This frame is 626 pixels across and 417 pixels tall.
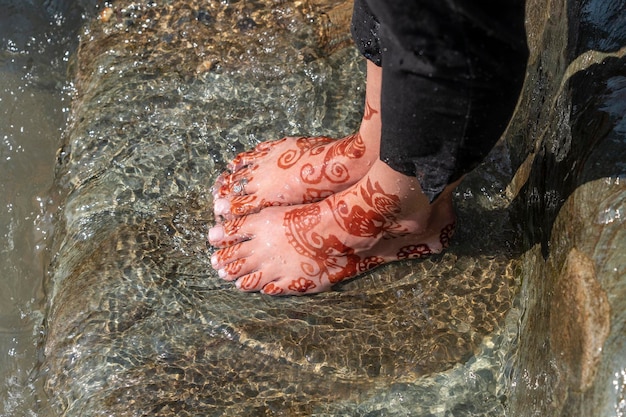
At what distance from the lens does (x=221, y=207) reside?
253 centimetres

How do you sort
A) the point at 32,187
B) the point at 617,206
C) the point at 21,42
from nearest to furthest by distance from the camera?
the point at 617,206, the point at 32,187, the point at 21,42

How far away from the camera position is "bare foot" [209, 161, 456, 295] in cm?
219

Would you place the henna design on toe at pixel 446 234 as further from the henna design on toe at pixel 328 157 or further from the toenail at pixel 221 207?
the toenail at pixel 221 207

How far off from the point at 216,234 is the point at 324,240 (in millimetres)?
410

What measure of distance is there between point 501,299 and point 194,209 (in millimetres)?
1116

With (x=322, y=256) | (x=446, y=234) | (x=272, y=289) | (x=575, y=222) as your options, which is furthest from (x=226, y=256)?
(x=575, y=222)

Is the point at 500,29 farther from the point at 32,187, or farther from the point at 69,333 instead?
the point at 32,187

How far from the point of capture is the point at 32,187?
9.76 feet

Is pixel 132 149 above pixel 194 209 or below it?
above

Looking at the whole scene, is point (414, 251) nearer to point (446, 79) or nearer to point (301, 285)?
point (301, 285)

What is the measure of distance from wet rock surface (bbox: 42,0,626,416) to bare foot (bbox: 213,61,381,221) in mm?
106

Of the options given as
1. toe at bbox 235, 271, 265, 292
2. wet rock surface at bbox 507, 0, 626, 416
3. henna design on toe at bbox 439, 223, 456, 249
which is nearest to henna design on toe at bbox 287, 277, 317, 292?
toe at bbox 235, 271, 265, 292

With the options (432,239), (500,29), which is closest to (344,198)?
(432,239)

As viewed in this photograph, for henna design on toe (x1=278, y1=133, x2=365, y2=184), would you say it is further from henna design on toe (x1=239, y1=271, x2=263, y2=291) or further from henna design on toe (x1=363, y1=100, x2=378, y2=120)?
henna design on toe (x1=239, y1=271, x2=263, y2=291)
